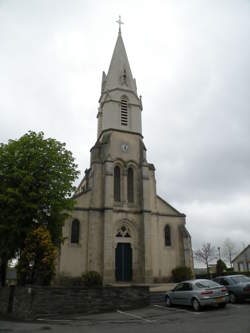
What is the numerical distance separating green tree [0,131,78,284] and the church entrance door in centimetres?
752

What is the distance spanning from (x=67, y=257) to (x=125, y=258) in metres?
5.00

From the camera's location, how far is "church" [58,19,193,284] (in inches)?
968

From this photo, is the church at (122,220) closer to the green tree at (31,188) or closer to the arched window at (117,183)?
the arched window at (117,183)

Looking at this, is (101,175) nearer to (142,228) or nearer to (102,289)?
(142,228)

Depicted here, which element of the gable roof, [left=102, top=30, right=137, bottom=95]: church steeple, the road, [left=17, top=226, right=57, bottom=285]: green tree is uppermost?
[left=102, top=30, right=137, bottom=95]: church steeple

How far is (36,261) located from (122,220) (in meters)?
11.1

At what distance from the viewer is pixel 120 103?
31.6m

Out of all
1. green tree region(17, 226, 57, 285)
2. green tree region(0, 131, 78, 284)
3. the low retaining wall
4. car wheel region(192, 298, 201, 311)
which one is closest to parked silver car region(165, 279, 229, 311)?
car wheel region(192, 298, 201, 311)

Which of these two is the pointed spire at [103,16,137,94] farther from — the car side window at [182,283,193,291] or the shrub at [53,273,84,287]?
the car side window at [182,283,193,291]

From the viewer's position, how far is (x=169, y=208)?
94.4ft

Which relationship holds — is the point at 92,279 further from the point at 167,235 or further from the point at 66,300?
the point at 167,235

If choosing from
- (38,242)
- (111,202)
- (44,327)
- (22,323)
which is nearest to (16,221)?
(38,242)

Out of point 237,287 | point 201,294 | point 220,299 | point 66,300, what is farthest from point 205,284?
point 66,300

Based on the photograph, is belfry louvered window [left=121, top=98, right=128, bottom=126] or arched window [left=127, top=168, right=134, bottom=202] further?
belfry louvered window [left=121, top=98, right=128, bottom=126]
